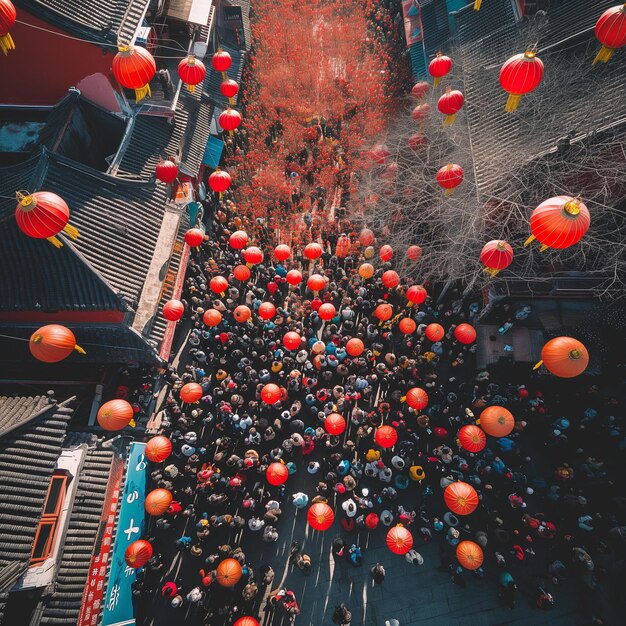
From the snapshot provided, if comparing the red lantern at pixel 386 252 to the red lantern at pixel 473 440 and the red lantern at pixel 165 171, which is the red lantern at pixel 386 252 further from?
the red lantern at pixel 165 171

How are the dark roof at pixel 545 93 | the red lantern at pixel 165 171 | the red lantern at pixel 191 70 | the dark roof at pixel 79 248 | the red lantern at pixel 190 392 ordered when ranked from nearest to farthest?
the dark roof at pixel 79 248 < the dark roof at pixel 545 93 < the red lantern at pixel 190 392 < the red lantern at pixel 191 70 < the red lantern at pixel 165 171

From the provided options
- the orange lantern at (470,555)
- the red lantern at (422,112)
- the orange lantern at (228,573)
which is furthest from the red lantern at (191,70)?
the orange lantern at (470,555)

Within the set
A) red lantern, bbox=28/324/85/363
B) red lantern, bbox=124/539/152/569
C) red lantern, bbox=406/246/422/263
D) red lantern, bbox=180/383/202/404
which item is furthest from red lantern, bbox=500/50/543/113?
red lantern, bbox=124/539/152/569

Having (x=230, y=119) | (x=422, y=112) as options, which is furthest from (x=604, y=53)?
(x=230, y=119)

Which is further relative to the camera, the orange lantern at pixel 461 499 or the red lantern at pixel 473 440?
the red lantern at pixel 473 440

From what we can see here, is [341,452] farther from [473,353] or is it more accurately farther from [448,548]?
[473,353]

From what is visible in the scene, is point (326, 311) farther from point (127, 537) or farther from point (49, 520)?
point (49, 520)

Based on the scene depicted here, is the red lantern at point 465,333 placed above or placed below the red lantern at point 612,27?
below

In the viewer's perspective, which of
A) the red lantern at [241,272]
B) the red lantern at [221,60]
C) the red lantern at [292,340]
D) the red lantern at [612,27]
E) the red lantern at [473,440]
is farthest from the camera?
the red lantern at [221,60]

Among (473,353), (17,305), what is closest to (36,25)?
(17,305)
